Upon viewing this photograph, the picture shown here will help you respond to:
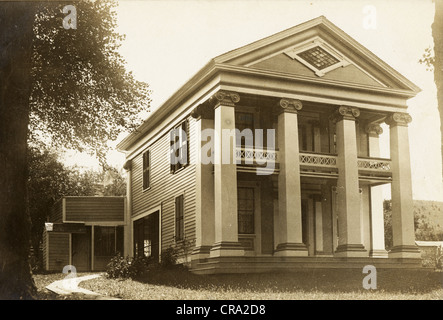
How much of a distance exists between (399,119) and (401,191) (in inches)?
97.5

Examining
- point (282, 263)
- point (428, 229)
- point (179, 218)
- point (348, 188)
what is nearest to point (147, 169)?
point (179, 218)

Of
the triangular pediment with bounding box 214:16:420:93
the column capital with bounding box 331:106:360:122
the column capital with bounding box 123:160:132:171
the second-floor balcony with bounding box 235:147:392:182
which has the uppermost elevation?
the triangular pediment with bounding box 214:16:420:93

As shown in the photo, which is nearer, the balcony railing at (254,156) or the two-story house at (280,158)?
the two-story house at (280,158)

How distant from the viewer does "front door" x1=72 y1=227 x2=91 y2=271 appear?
23.1 metres

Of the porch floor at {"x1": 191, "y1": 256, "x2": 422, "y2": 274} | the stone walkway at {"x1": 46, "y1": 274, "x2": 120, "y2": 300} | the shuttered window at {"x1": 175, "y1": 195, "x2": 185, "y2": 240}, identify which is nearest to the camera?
the stone walkway at {"x1": 46, "y1": 274, "x2": 120, "y2": 300}

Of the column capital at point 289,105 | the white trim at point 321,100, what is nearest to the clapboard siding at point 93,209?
the white trim at point 321,100

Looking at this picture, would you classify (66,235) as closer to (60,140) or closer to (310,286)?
(60,140)

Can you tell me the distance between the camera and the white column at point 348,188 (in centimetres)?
1948

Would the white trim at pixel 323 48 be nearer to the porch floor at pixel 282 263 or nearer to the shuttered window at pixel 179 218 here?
the shuttered window at pixel 179 218

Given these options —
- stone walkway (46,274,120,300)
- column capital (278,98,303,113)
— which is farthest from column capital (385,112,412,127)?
stone walkway (46,274,120,300)

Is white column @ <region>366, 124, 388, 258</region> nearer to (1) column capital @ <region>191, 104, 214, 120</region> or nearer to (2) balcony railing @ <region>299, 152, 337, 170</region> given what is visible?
(2) balcony railing @ <region>299, 152, 337, 170</region>

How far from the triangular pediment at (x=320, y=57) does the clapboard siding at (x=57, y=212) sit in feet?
26.8

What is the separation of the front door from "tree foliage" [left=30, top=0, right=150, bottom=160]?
293 inches

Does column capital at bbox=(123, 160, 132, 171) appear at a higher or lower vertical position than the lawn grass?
higher
